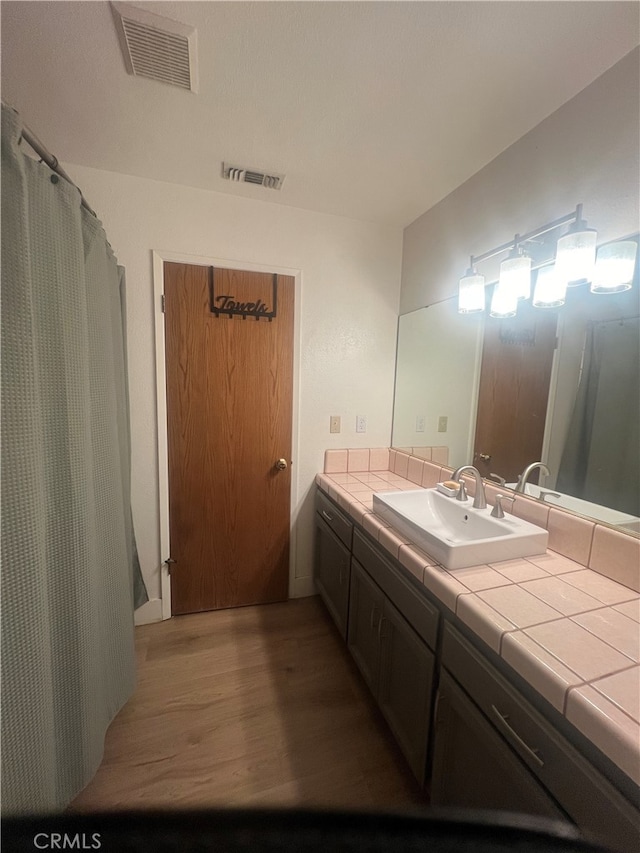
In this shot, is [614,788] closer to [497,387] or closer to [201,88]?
[497,387]

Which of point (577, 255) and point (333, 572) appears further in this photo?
point (333, 572)

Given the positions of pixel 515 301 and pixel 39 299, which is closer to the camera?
pixel 39 299

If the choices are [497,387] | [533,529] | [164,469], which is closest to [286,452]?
[164,469]

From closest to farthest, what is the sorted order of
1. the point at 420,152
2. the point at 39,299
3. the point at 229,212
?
1. the point at 39,299
2. the point at 420,152
3. the point at 229,212

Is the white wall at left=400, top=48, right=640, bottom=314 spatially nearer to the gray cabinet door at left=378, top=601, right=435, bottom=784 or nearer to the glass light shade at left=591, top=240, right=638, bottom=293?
the glass light shade at left=591, top=240, right=638, bottom=293

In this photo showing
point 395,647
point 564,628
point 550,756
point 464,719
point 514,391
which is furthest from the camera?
point 514,391

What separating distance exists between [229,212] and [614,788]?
2.42 meters

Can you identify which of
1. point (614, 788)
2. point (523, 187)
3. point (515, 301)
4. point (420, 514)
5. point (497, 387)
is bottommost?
point (614, 788)

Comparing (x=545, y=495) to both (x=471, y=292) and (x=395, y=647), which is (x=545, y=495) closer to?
(x=395, y=647)

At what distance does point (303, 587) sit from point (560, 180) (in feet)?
8.00

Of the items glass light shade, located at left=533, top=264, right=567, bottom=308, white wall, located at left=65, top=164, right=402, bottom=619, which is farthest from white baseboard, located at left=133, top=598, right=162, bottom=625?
glass light shade, located at left=533, top=264, right=567, bottom=308

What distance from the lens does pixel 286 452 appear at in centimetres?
211

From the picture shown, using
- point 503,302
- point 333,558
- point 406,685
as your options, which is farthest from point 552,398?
point 333,558

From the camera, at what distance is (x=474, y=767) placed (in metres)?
0.87
